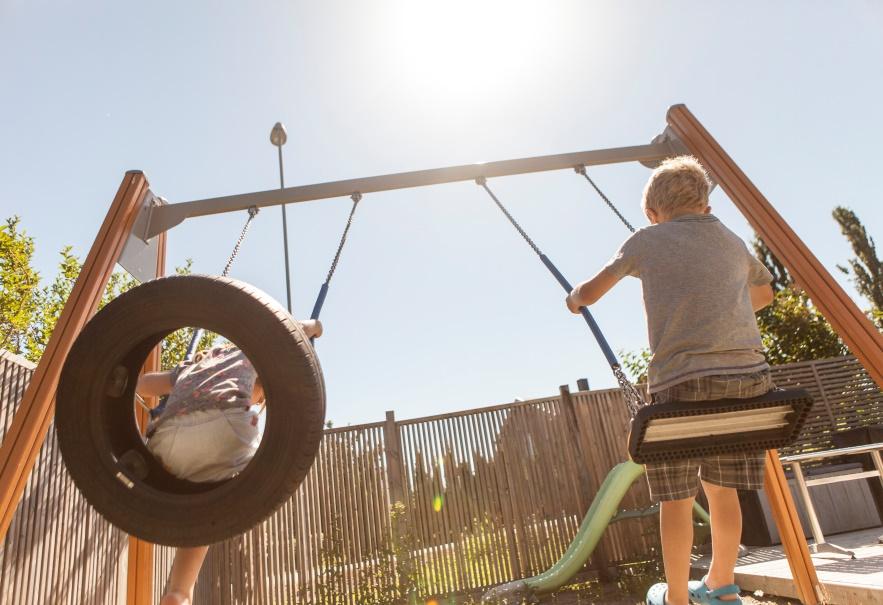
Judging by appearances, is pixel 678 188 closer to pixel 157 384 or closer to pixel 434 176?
pixel 434 176

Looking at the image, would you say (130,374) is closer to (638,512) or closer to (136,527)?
(136,527)

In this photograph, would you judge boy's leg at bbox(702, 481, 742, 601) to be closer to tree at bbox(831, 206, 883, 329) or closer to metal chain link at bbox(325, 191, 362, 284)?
metal chain link at bbox(325, 191, 362, 284)

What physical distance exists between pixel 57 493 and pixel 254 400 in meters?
2.57

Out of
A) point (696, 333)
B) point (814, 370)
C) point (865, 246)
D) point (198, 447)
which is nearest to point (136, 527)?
point (198, 447)

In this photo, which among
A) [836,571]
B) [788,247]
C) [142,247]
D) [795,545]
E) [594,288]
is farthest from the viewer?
[836,571]

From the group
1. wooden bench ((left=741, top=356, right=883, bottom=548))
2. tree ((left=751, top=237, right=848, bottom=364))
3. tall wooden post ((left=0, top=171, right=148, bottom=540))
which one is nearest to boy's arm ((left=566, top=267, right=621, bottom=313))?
tall wooden post ((left=0, top=171, right=148, bottom=540))

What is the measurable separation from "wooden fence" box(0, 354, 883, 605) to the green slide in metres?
0.27

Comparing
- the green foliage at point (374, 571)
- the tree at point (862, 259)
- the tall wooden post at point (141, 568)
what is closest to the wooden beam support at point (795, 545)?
the tall wooden post at point (141, 568)

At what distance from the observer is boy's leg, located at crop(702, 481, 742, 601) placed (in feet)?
5.25

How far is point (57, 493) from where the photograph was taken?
3312 millimetres

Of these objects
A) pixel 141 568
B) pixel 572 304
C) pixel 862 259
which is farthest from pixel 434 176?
pixel 862 259

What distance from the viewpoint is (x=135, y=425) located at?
68.5 inches

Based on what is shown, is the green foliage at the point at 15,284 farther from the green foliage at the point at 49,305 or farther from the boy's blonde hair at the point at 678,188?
the boy's blonde hair at the point at 678,188

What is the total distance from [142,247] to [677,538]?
273cm
